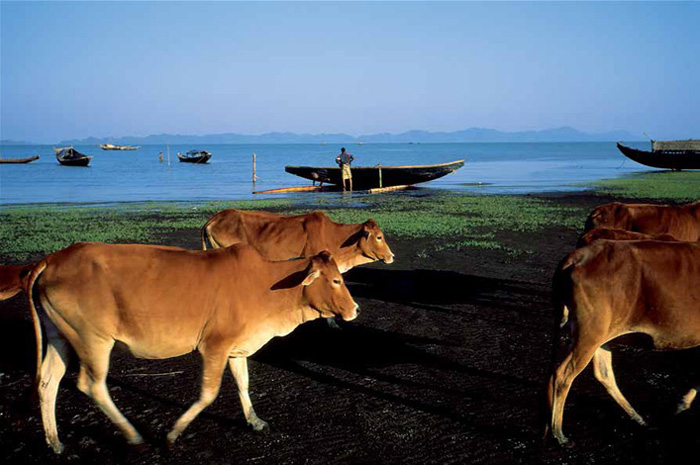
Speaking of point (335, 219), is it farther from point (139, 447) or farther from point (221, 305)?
point (139, 447)

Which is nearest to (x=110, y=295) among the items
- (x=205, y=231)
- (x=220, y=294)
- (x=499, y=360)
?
(x=220, y=294)

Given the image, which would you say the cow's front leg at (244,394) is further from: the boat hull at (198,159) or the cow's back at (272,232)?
the boat hull at (198,159)

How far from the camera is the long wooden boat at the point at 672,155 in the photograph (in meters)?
48.7

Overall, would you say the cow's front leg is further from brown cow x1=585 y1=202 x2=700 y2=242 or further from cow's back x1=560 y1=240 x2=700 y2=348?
brown cow x1=585 y1=202 x2=700 y2=242

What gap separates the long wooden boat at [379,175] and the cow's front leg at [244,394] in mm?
31479

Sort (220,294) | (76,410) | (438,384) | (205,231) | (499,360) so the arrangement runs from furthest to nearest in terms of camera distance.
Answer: (205,231) → (499,360) → (438,384) → (76,410) → (220,294)

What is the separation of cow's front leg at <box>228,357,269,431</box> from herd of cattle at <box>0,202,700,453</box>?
0.01 metres

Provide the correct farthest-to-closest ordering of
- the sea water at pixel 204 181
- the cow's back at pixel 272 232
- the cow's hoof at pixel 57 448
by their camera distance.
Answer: the sea water at pixel 204 181 < the cow's back at pixel 272 232 < the cow's hoof at pixel 57 448

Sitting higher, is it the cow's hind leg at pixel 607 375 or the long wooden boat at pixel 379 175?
the long wooden boat at pixel 379 175

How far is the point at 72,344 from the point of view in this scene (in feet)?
16.7

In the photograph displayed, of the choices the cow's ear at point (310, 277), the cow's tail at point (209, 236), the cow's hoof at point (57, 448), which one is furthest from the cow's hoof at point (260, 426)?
the cow's tail at point (209, 236)

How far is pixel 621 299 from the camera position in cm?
520

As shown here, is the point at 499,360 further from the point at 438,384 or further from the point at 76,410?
the point at 76,410

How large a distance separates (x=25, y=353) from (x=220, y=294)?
3820 mm
